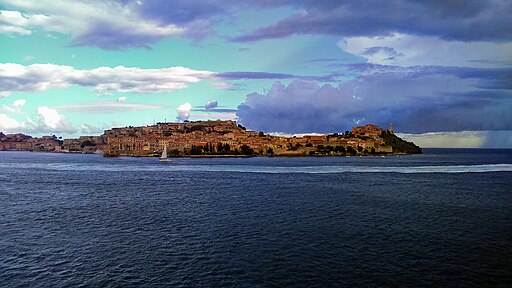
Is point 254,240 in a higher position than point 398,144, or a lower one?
lower

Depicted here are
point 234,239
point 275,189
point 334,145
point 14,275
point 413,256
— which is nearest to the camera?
point 14,275

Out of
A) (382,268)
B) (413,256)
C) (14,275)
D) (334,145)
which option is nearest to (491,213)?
(413,256)

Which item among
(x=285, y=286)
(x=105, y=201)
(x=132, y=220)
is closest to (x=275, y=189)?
(x=105, y=201)

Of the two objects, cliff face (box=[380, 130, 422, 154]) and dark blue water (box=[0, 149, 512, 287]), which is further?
cliff face (box=[380, 130, 422, 154])

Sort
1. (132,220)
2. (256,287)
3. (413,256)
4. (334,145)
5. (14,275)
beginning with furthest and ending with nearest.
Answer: (334,145)
(132,220)
(413,256)
(14,275)
(256,287)

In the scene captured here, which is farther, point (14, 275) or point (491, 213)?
point (491, 213)

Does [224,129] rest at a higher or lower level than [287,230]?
higher

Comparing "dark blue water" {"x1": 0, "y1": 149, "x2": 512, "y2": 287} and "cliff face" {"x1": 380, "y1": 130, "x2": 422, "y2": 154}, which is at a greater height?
"cliff face" {"x1": 380, "y1": 130, "x2": 422, "y2": 154}

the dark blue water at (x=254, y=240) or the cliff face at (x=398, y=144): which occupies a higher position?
A: the cliff face at (x=398, y=144)

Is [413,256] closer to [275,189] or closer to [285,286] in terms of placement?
[285,286]

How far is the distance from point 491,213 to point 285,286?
1970 cm

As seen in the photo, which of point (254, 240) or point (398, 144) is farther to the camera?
point (398, 144)

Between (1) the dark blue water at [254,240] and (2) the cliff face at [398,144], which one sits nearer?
(1) the dark blue water at [254,240]

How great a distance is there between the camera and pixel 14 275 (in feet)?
45.7
